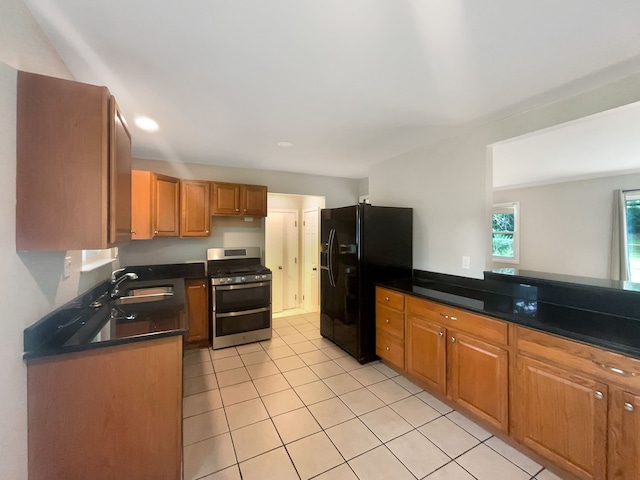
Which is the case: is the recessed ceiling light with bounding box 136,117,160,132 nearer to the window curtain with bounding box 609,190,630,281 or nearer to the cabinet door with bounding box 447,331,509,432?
the cabinet door with bounding box 447,331,509,432

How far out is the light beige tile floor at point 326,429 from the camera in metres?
1.61

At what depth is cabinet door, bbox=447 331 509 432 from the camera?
1788 mm

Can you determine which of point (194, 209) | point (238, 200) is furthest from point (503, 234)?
point (194, 209)

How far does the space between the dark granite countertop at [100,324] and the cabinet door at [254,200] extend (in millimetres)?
1732

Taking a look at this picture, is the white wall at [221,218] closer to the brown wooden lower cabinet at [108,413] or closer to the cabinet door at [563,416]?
the brown wooden lower cabinet at [108,413]

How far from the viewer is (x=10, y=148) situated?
1.04 m

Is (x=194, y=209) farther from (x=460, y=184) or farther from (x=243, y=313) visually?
(x=460, y=184)

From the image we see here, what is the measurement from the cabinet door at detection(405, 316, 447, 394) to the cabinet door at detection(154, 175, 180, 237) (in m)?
2.98

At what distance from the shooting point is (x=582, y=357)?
1423 millimetres

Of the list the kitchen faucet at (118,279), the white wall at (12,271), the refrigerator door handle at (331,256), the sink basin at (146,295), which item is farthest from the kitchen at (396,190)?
→ the refrigerator door handle at (331,256)

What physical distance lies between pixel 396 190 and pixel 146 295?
120 inches

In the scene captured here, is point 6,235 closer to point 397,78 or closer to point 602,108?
point 397,78


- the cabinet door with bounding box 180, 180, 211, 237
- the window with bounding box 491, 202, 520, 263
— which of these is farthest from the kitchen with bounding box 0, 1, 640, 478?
the window with bounding box 491, 202, 520, 263

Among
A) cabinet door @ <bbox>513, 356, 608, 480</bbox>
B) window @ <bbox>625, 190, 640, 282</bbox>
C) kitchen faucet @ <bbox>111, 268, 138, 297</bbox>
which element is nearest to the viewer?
cabinet door @ <bbox>513, 356, 608, 480</bbox>
